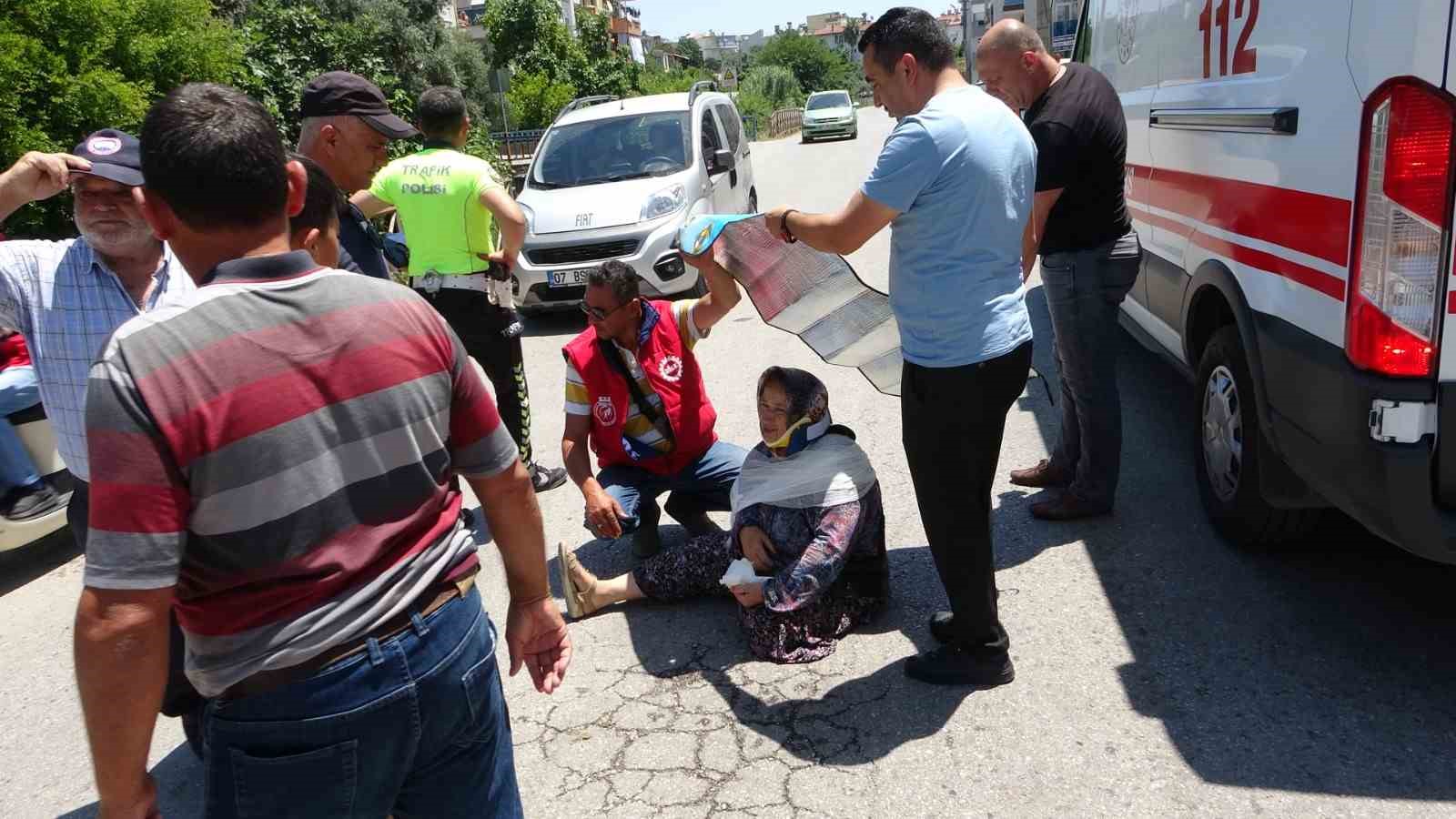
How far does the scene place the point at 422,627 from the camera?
1729mm

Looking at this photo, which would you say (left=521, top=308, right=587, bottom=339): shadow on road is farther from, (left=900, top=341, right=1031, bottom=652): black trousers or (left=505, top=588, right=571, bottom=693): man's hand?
(left=505, top=588, right=571, bottom=693): man's hand

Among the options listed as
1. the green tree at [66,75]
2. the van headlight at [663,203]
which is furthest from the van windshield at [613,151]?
the green tree at [66,75]

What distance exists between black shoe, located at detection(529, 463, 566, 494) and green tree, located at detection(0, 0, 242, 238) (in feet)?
19.0

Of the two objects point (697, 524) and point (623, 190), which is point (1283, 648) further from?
point (623, 190)

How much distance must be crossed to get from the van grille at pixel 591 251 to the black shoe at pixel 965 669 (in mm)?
6138

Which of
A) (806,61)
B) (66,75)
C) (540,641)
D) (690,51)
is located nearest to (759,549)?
(540,641)

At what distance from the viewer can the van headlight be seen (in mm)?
9008

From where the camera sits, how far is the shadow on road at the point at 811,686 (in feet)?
10.3

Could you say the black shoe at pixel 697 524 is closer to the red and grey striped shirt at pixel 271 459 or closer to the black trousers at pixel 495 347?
the black trousers at pixel 495 347

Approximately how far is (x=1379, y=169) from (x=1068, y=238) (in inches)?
62.2

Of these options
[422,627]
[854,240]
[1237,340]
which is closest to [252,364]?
[422,627]

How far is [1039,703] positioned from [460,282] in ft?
9.79

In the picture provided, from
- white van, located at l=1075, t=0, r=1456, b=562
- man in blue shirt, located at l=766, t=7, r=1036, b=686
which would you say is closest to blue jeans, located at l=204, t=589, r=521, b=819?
man in blue shirt, located at l=766, t=7, r=1036, b=686

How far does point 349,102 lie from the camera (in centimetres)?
381
